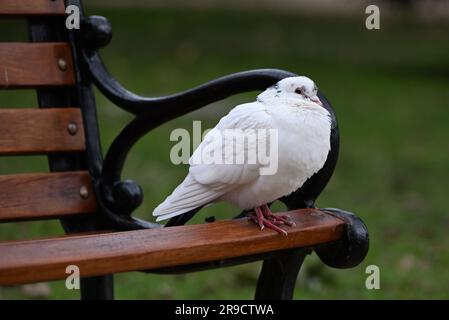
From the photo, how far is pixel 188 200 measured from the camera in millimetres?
2500

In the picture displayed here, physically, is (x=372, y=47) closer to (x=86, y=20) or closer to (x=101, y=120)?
(x=101, y=120)

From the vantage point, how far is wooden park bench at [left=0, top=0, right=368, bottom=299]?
2422mm

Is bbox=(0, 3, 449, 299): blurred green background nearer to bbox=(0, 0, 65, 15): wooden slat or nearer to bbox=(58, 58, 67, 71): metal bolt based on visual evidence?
Result: bbox=(58, 58, 67, 71): metal bolt

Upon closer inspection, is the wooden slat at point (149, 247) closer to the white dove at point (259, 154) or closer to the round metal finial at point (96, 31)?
the white dove at point (259, 154)

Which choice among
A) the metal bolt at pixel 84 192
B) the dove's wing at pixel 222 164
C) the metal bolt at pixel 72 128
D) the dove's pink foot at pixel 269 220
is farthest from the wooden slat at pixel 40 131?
the dove's pink foot at pixel 269 220

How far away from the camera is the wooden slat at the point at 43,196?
2.76 m

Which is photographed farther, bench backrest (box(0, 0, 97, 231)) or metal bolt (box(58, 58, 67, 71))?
metal bolt (box(58, 58, 67, 71))

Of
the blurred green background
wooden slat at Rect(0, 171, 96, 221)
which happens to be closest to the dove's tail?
wooden slat at Rect(0, 171, 96, 221)

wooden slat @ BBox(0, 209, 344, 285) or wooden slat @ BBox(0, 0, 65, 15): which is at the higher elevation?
wooden slat @ BBox(0, 0, 65, 15)

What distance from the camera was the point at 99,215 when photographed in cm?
295

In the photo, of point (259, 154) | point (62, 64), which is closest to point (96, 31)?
point (62, 64)

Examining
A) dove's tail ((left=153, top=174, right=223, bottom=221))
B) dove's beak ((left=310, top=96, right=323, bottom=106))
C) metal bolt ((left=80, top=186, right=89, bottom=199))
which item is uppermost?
dove's beak ((left=310, top=96, right=323, bottom=106))
